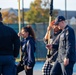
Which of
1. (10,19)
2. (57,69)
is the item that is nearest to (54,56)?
(57,69)

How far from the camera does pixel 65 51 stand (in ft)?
29.5

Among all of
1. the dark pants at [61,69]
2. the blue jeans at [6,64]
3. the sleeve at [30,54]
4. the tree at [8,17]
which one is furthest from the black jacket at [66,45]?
the tree at [8,17]

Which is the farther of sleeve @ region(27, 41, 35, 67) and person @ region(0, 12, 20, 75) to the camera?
sleeve @ region(27, 41, 35, 67)

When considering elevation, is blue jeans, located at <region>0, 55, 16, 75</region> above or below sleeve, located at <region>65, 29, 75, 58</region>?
below

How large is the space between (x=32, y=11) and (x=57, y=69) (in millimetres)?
35353

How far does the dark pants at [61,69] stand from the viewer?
29.6 feet

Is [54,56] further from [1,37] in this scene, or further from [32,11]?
[32,11]

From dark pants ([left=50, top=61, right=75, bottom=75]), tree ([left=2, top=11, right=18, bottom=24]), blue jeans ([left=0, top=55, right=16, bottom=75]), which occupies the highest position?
blue jeans ([left=0, top=55, right=16, bottom=75])

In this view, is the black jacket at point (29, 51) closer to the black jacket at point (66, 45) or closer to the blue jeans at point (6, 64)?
the black jacket at point (66, 45)

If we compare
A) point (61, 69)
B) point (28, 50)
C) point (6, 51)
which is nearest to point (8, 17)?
point (28, 50)

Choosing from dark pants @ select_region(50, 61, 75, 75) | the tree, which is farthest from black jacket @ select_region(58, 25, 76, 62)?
the tree

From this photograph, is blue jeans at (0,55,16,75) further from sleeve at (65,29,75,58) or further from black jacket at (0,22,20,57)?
sleeve at (65,29,75,58)

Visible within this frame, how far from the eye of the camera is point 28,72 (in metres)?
10.6

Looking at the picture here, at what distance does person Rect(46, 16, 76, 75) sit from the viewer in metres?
8.90
